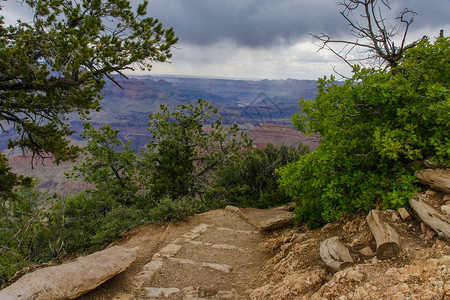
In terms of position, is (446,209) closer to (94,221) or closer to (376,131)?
(376,131)

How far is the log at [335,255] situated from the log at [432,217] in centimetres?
99

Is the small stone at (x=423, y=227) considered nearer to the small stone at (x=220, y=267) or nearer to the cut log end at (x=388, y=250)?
the cut log end at (x=388, y=250)

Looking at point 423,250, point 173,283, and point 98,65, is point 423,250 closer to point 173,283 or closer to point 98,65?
point 173,283

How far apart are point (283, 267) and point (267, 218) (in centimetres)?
458

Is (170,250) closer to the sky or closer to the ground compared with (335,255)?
closer to the ground

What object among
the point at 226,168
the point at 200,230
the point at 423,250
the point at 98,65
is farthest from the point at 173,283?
the point at 226,168

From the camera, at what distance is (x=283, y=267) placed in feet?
13.9

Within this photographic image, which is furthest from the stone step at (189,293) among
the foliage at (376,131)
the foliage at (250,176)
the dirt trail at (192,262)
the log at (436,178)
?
the foliage at (250,176)

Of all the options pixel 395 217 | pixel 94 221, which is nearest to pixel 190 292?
pixel 395 217

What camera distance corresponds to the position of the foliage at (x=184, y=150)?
1284cm

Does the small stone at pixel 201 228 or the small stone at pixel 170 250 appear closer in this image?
the small stone at pixel 170 250

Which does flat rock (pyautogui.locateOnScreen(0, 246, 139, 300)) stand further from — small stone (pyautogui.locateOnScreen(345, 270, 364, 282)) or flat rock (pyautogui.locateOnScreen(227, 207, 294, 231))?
flat rock (pyautogui.locateOnScreen(227, 207, 294, 231))

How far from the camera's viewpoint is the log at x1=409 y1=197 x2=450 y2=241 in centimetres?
296

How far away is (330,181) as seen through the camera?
177 inches
